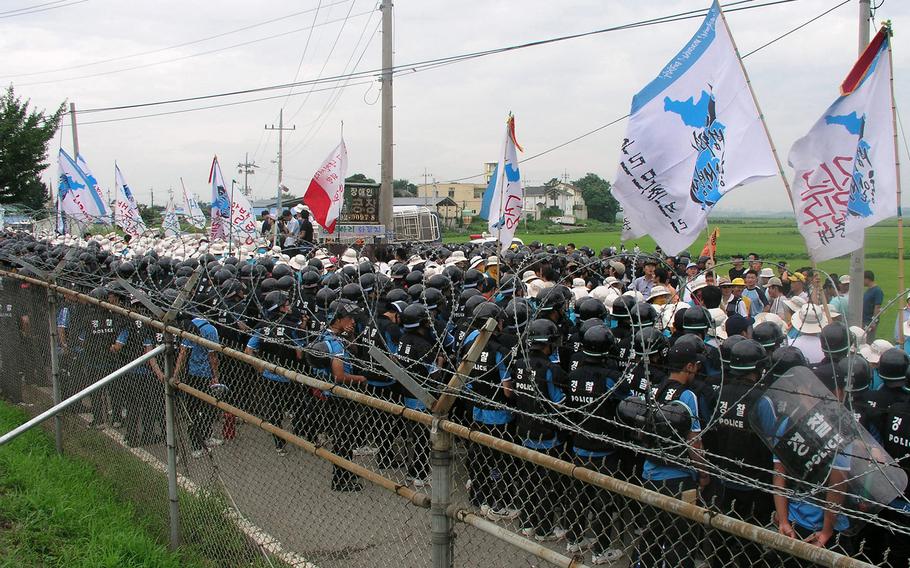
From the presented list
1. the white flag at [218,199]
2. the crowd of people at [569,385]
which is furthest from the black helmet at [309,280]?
the white flag at [218,199]

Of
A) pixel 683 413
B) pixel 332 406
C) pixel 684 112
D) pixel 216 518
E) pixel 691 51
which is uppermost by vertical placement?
pixel 691 51

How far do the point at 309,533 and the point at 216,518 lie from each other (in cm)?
63

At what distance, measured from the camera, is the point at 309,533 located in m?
5.01

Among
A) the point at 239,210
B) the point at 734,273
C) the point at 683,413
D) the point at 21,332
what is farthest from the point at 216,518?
the point at 239,210

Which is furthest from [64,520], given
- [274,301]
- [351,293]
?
[351,293]

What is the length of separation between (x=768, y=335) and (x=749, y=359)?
1573mm

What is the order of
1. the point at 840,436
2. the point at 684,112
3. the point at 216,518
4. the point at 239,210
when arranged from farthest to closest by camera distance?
1. the point at 239,210
2. the point at 684,112
3. the point at 216,518
4. the point at 840,436

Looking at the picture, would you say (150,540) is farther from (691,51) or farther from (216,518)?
(691,51)

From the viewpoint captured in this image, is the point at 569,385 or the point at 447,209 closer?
the point at 569,385

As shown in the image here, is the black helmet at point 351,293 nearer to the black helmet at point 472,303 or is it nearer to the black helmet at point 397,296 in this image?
the black helmet at point 397,296

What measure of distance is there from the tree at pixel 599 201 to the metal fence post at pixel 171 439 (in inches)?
2760

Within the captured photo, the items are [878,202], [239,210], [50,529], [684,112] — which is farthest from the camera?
[239,210]

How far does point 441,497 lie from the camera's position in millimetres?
2818

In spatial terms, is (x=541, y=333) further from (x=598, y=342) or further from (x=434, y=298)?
(x=434, y=298)
